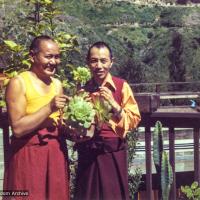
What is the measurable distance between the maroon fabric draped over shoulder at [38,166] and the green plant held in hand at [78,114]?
0.17 m

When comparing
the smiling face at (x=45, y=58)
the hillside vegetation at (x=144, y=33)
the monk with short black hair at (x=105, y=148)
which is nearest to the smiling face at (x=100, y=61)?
the monk with short black hair at (x=105, y=148)

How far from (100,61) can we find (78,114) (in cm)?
40

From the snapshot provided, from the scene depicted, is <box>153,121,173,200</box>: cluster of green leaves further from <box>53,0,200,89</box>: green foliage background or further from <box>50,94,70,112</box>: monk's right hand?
<box>53,0,200,89</box>: green foliage background

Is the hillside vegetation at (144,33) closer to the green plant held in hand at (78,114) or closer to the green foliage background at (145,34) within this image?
the green foliage background at (145,34)

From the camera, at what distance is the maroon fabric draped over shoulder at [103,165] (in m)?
2.70

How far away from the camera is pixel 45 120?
250cm

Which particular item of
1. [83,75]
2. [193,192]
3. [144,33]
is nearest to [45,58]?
[83,75]

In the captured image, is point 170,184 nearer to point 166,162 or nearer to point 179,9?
point 166,162

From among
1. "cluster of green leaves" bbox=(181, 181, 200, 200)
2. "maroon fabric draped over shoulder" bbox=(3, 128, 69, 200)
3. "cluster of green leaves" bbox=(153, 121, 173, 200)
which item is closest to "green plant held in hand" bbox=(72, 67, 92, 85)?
"maroon fabric draped over shoulder" bbox=(3, 128, 69, 200)

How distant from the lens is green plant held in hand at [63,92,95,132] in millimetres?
2451

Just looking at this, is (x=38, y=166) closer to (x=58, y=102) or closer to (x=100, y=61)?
(x=58, y=102)

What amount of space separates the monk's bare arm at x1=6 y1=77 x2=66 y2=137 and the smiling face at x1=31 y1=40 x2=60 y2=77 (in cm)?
15

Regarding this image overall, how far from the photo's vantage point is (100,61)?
2734 mm

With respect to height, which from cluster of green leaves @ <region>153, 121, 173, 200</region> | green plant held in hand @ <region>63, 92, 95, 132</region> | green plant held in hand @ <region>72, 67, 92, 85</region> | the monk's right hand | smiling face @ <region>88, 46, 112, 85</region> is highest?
smiling face @ <region>88, 46, 112, 85</region>
